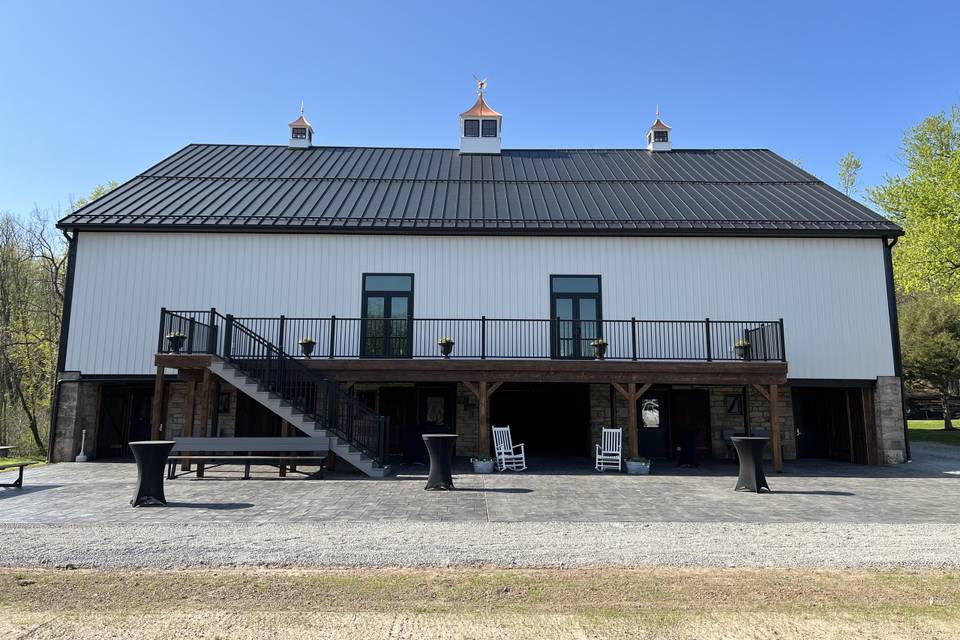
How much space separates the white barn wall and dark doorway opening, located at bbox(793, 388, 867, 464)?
4.08ft

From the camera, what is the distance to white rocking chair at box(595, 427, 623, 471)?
41.8 ft

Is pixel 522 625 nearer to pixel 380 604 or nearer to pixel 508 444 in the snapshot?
pixel 380 604

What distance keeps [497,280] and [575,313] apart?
204 cm

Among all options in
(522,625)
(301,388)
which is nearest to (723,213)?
(301,388)

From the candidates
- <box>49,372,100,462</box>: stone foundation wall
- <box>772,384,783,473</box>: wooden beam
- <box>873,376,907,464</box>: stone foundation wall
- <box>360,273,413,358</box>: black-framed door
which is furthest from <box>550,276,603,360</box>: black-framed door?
<box>49,372,100,462</box>: stone foundation wall

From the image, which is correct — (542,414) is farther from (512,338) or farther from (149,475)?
(149,475)

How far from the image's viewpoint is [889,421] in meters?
14.0

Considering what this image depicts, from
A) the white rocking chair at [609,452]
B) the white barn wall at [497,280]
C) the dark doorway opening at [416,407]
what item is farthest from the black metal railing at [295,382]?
the white rocking chair at [609,452]

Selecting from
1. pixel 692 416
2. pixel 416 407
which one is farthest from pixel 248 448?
pixel 692 416

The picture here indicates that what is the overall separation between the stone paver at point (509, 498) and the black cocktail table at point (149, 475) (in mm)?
243

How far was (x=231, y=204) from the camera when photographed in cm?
1573

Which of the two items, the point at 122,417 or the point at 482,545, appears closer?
the point at 482,545

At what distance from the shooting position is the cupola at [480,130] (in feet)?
69.2

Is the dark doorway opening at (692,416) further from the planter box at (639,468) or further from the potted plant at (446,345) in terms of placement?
the potted plant at (446,345)
